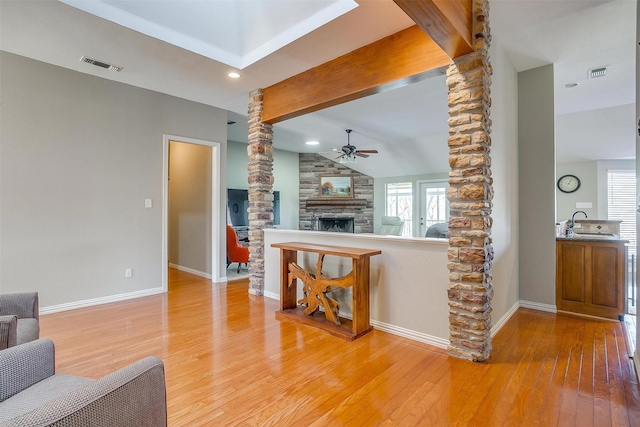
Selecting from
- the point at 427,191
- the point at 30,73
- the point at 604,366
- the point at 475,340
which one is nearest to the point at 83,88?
the point at 30,73

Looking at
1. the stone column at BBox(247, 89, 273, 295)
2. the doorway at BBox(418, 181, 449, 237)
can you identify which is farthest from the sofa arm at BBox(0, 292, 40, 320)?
the doorway at BBox(418, 181, 449, 237)

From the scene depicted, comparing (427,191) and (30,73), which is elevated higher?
(30,73)

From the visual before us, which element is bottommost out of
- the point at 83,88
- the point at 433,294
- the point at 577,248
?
the point at 433,294

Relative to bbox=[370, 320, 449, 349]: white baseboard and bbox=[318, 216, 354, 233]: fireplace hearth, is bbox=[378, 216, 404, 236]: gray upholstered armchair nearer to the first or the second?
bbox=[318, 216, 354, 233]: fireplace hearth

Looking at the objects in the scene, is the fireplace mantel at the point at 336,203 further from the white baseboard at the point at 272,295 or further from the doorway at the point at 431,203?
the white baseboard at the point at 272,295

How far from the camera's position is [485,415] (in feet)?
5.82

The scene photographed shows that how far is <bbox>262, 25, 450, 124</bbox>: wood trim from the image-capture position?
2.64 meters

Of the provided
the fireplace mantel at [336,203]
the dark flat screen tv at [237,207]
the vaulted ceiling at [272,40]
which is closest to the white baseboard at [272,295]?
the vaulted ceiling at [272,40]

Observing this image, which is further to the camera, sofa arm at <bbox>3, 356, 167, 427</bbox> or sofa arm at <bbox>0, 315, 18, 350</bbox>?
sofa arm at <bbox>0, 315, 18, 350</bbox>

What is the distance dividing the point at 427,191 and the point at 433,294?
600 cm

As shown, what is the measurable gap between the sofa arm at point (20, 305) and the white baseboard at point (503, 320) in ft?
11.8

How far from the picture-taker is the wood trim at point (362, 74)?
2.64 m

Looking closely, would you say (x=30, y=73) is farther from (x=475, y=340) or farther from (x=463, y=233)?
(x=475, y=340)

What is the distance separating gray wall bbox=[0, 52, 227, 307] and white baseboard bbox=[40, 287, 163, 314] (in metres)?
0.04
